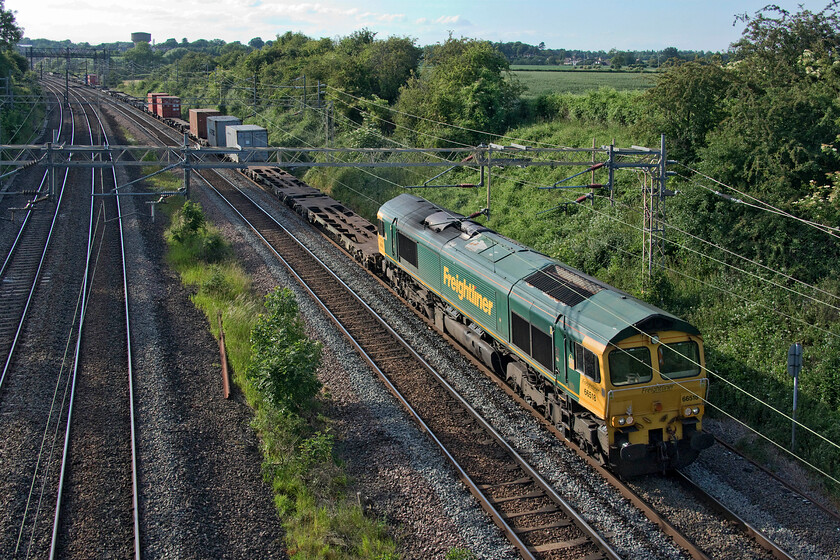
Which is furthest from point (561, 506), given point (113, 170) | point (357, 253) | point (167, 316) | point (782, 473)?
point (113, 170)

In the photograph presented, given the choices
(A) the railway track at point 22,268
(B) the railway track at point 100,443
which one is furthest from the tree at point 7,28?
(B) the railway track at point 100,443

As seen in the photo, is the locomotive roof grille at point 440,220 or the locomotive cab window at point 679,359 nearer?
the locomotive cab window at point 679,359

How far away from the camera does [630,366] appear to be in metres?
12.2

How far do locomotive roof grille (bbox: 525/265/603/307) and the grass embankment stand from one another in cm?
519

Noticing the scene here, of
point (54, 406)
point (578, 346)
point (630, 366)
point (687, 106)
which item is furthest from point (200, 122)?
point (630, 366)

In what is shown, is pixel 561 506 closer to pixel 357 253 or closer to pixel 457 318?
pixel 457 318

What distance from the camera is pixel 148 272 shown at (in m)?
25.3

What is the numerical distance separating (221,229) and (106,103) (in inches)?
2549

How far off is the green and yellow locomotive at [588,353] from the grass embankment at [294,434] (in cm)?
429

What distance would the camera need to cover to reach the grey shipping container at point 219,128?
46406mm

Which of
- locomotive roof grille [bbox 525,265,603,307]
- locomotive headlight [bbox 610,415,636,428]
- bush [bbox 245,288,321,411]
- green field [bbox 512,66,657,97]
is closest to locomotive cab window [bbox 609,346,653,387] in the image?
locomotive headlight [bbox 610,415,636,428]

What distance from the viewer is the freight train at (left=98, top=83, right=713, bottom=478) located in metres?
12.2

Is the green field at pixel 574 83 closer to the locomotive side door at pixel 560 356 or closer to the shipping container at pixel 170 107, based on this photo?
the locomotive side door at pixel 560 356

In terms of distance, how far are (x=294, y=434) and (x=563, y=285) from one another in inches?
248
